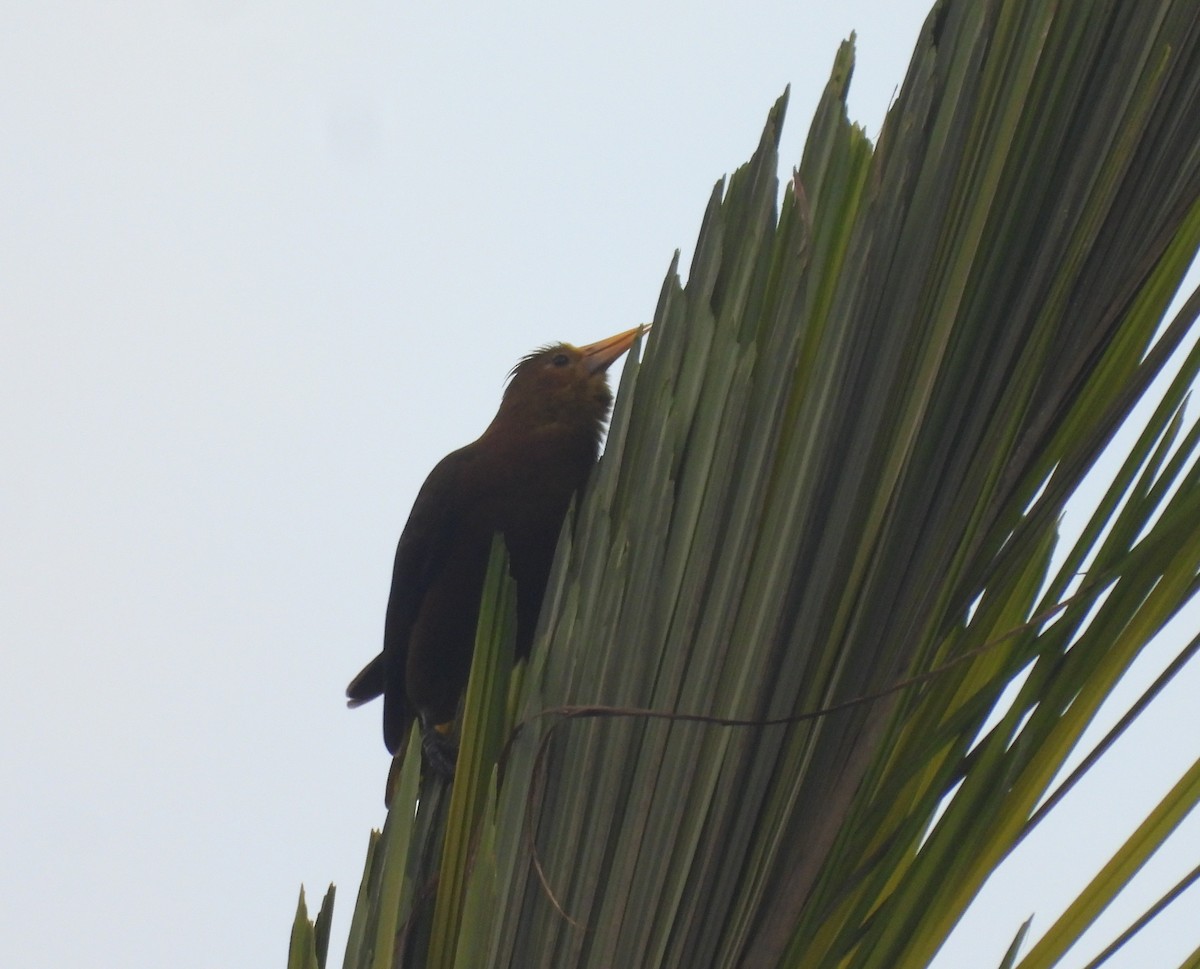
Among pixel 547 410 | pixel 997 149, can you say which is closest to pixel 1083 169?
pixel 997 149

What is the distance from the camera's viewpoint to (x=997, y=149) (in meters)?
1.12

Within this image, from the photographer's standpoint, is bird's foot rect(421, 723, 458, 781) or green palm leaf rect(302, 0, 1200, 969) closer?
green palm leaf rect(302, 0, 1200, 969)

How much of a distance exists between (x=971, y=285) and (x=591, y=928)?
1.90 ft

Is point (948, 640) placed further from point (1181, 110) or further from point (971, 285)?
point (1181, 110)

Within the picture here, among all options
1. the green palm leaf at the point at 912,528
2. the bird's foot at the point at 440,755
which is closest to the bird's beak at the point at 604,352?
the bird's foot at the point at 440,755

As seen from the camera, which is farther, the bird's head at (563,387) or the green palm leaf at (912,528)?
the bird's head at (563,387)

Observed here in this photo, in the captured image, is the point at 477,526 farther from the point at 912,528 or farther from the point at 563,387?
the point at 912,528

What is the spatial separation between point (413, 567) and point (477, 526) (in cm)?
28

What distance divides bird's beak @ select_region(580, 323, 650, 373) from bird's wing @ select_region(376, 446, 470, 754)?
406 mm

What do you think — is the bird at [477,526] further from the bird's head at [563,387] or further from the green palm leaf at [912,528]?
the green palm leaf at [912,528]

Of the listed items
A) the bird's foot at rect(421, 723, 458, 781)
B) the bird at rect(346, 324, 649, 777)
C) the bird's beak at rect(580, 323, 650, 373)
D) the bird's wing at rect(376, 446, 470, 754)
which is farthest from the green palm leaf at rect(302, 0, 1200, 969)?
the bird's beak at rect(580, 323, 650, 373)

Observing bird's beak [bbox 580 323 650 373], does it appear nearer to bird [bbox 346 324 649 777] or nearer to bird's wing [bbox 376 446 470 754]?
bird [bbox 346 324 649 777]

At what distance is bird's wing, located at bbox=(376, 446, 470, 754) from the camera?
3.29 m

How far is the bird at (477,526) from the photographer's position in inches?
117
